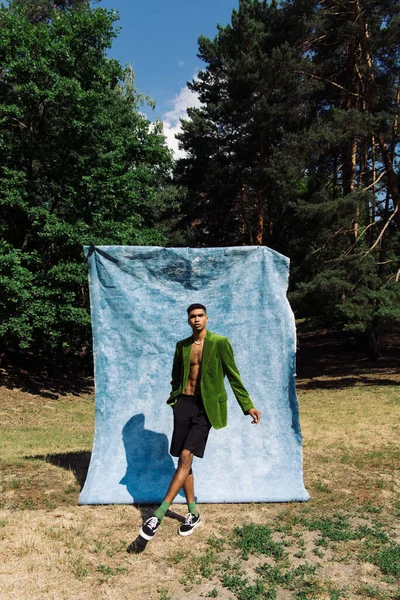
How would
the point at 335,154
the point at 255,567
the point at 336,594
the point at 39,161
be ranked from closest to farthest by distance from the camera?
the point at 336,594
the point at 255,567
the point at 39,161
the point at 335,154

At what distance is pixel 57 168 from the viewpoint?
14.9 m

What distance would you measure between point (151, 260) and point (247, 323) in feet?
4.04

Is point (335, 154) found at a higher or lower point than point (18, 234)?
higher

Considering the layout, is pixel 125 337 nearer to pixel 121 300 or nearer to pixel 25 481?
pixel 121 300

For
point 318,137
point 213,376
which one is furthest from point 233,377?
point 318,137

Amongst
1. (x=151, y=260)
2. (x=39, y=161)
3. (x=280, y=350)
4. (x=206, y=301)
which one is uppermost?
(x=39, y=161)

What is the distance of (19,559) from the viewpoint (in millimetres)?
3453

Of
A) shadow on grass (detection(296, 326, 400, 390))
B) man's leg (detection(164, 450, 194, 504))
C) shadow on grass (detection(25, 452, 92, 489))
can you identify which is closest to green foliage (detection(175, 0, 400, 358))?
shadow on grass (detection(296, 326, 400, 390))

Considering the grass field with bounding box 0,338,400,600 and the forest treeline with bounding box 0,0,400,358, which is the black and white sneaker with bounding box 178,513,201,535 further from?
the forest treeline with bounding box 0,0,400,358

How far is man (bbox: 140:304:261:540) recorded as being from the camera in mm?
3971

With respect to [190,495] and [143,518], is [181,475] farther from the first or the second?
[143,518]

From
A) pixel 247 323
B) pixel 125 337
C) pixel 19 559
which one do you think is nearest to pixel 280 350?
pixel 247 323

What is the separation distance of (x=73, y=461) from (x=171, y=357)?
2.26 metres

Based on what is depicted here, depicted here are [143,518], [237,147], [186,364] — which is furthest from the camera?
[237,147]
